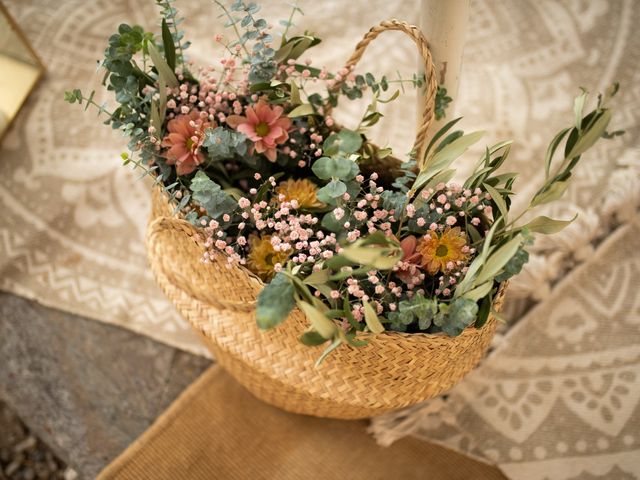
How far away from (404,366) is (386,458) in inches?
16.1

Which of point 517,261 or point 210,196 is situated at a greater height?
point 210,196

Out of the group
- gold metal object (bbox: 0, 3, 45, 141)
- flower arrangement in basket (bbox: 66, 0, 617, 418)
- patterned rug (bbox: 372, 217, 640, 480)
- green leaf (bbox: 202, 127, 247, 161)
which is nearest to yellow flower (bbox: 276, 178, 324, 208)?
flower arrangement in basket (bbox: 66, 0, 617, 418)

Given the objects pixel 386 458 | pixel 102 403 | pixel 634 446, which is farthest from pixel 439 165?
pixel 102 403

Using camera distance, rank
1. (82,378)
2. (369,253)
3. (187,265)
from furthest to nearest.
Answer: (82,378), (187,265), (369,253)

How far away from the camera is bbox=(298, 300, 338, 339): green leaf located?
663 mm

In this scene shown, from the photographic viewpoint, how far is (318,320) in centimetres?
67

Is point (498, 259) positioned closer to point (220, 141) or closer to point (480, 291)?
point (480, 291)

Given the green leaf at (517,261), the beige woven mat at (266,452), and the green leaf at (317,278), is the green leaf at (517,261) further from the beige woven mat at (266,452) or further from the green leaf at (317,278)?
the beige woven mat at (266,452)

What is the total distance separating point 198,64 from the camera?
1605 mm

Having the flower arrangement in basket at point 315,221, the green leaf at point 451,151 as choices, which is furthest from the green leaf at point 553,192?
the green leaf at point 451,151

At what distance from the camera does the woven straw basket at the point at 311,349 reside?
0.85 metres

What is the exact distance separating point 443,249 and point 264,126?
0.34 metres

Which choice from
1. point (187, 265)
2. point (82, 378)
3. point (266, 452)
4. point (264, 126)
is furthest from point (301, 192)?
point (82, 378)

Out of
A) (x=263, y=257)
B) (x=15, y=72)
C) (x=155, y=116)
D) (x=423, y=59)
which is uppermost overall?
(x=15, y=72)
